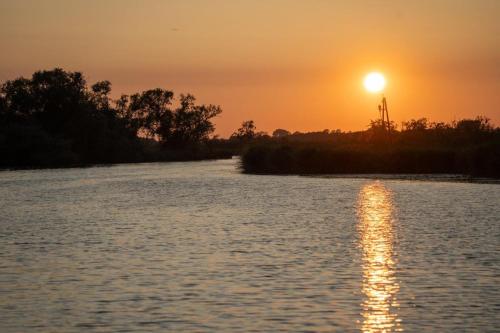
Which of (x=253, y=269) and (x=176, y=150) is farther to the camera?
(x=176, y=150)

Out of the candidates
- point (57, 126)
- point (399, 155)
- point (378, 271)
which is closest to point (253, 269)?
point (378, 271)

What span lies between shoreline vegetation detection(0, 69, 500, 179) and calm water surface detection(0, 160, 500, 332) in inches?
1452

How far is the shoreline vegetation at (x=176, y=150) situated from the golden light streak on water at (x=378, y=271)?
111 feet

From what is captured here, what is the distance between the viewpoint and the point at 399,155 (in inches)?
3310

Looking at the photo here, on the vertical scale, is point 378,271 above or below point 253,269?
below

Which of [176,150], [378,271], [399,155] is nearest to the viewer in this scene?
[378,271]

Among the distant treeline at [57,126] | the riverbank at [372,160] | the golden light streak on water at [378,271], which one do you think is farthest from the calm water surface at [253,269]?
the distant treeline at [57,126]

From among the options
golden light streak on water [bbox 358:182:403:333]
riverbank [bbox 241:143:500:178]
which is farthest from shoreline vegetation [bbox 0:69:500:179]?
golden light streak on water [bbox 358:182:403:333]

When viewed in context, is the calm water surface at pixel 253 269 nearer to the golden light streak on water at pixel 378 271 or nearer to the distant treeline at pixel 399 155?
the golden light streak on water at pixel 378 271

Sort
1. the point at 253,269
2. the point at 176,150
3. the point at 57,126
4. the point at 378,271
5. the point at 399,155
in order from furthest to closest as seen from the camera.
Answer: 1. the point at 176,150
2. the point at 57,126
3. the point at 399,155
4. the point at 253,269
5. the point at 378,271

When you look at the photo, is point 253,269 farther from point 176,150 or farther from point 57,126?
point 176,150

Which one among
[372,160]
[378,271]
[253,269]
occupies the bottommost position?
[378,271]

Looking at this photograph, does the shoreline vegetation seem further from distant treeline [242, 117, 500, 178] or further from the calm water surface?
the calm water surface

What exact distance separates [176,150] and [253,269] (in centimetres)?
17323
